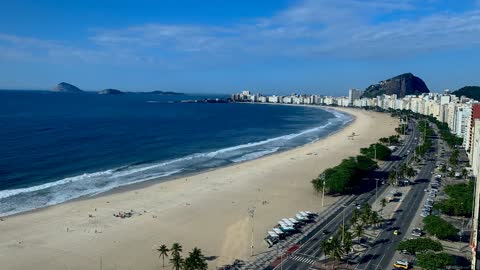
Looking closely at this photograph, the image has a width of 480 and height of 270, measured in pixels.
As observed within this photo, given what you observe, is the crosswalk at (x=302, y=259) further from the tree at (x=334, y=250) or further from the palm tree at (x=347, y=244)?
the palm tree at (x=347, y=244)

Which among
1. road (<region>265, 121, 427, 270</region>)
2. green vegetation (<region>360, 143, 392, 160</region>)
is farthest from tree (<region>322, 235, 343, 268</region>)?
green vegetation (<region>360, 143, 392, 160</region>)

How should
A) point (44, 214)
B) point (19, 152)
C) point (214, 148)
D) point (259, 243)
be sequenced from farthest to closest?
point (214, 148) → point (19, 152) → point (44, 214) → point (259, 243)

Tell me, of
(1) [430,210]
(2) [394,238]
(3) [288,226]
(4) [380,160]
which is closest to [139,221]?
(3) [288,226]

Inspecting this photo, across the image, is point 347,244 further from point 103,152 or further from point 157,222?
point 103,152

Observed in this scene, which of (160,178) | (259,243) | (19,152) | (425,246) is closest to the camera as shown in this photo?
(425,246)

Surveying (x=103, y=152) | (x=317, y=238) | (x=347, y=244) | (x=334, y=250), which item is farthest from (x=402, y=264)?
(x=103, y=152)

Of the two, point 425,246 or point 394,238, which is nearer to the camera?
point 425,246

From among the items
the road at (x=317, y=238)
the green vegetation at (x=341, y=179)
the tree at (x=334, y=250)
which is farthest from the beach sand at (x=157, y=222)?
the tree at (x=334, y=250)

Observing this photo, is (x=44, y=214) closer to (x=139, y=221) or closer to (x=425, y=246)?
(x=139, y=221)
